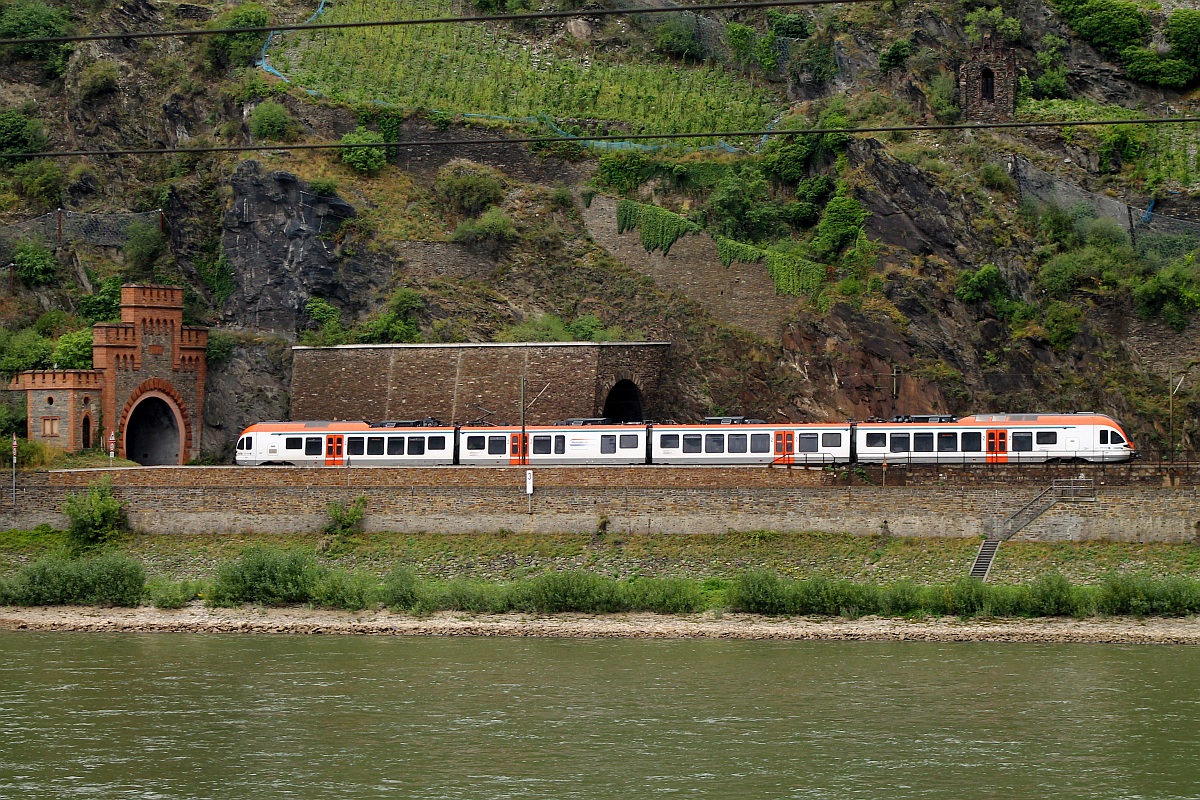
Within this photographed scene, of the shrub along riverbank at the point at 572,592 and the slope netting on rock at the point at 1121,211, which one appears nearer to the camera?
the shrub along riverbank at the point at 572,592

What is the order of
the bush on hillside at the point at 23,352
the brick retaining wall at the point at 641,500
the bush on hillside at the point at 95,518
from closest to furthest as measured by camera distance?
the brick retaining wall at the point at 641,500 → the bush on hillside at the point at 95,518 → the bush on hillside at the point at 23,352

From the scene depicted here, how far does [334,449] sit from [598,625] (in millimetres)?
15364

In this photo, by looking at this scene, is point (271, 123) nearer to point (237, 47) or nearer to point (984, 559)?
point (237, 47)

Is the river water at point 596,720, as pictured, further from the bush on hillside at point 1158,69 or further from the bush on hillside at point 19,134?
the bush on hillside at point 19,134

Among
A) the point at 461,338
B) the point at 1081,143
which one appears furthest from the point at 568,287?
the point at 1081,143

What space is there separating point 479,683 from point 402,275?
28489 millimetres

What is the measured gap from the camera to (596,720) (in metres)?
29.7

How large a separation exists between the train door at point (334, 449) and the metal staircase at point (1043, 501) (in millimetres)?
20265

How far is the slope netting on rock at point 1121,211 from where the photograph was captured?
54.3 metres

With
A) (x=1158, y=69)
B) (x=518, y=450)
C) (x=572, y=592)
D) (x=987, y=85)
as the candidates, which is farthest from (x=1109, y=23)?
(x=572, y=592)

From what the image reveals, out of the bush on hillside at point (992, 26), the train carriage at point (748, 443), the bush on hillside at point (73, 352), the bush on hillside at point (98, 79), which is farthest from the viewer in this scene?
the bush on hillside at point (98, 79)

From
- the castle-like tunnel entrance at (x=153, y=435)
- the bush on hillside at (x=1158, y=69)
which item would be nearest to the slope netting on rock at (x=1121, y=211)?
the bush on hillside at (x=1158, y=69)

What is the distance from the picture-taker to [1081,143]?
57.4 meters

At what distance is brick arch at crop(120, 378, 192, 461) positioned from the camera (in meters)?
56.0
